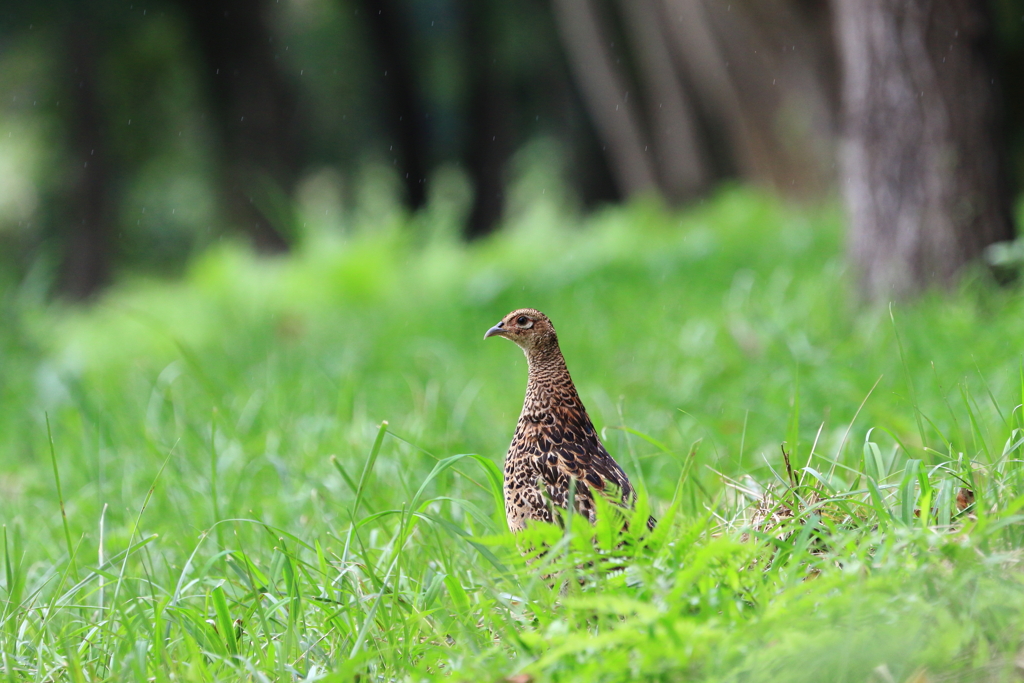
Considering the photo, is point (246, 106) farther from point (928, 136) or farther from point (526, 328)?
point (526, 328)

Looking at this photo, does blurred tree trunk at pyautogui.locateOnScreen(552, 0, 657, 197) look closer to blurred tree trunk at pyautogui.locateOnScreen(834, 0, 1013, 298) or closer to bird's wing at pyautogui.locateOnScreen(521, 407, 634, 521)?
blurred tree trunk at pyautogui.locateOnScreen(834, 0, 1013, 298)

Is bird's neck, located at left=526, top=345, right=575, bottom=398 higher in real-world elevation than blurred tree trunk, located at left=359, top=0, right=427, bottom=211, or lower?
lower

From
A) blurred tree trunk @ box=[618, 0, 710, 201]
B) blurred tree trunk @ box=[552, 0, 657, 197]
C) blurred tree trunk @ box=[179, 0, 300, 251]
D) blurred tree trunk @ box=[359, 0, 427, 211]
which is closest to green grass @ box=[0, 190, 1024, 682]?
blurred tree trunk @ box=[618, 0, 710, 201]

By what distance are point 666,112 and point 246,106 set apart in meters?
8.20

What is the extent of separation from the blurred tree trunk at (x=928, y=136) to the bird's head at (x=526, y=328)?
14.2 ft

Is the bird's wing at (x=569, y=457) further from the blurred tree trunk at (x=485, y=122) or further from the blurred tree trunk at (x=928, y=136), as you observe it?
the blurred tree trunk at (x=485, y=122)

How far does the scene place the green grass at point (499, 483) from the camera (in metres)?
1.84

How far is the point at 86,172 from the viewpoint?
68.9 feet

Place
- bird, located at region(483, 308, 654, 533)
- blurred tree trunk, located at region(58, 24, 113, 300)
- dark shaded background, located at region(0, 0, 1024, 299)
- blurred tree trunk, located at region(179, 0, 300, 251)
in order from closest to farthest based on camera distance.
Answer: bird, located at region(483, 308, 654, 533)
dark shaded background, located at region(0, 0, 1024, 299)
blurred tree trunk, located at region(179, 0, 300, 251)
blurred tree trunk, located at region(58, 24, 113, 300)

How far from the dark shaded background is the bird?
9.97 m

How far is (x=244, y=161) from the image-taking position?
61.2 feet

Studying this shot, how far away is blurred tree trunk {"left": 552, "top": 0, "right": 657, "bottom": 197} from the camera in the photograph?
1753 cm

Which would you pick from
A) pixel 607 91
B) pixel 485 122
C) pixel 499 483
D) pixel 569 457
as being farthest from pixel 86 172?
pixel 569 457

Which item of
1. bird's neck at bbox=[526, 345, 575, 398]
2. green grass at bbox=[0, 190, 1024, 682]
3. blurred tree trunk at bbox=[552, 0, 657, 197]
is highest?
blurred tree trunk at bbox=[552, 0, 657, 197]
